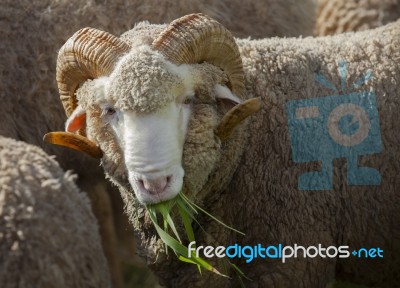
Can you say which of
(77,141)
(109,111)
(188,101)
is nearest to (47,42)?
(77,141)

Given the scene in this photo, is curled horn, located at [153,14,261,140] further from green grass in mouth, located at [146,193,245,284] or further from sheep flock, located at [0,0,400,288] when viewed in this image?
green grass in mouth, located at [146,193,245,284]

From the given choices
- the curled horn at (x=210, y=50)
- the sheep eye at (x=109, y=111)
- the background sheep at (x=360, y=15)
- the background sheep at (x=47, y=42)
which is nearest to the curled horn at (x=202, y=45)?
the curled horn at (x=210, y=50)

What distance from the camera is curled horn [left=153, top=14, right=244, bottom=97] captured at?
423cm

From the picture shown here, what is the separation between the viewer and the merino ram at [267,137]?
168 inches

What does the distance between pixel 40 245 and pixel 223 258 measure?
1.11m

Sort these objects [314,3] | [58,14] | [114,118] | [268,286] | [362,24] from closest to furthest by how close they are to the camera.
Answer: [114,118] < [268,286] < [58,14] < [362,24] < [314,3]

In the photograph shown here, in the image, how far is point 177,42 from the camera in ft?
13.9

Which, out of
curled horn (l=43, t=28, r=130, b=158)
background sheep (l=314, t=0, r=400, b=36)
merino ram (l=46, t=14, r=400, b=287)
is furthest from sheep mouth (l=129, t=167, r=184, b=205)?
background sheep (l=314, t=0, r=400, b=36)

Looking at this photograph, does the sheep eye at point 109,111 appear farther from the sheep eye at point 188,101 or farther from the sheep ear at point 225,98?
the sheep ear at point 225,98

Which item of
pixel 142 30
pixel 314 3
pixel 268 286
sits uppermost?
pixel 314 3

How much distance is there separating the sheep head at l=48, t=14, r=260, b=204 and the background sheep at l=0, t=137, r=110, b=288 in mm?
299

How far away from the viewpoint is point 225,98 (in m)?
4.38

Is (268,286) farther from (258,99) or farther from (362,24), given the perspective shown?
(362,24)

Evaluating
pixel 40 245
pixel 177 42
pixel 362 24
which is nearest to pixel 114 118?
pixel 177 42
